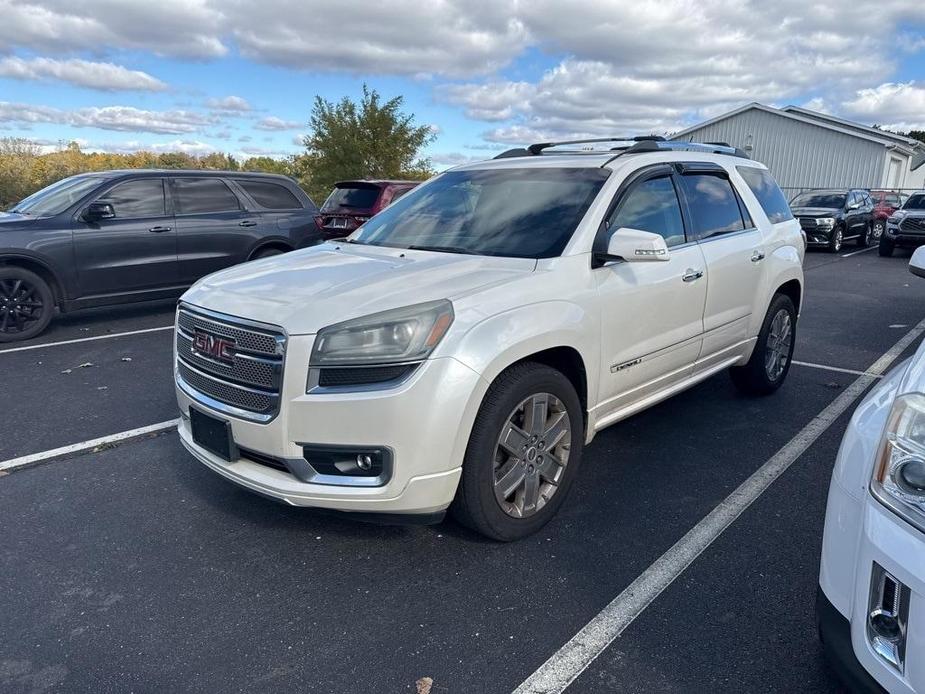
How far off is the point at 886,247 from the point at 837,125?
18.5 m

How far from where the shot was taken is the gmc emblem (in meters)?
3.12

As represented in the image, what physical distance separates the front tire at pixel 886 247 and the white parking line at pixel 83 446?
59.6 ft

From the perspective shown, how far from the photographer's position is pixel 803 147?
109ft

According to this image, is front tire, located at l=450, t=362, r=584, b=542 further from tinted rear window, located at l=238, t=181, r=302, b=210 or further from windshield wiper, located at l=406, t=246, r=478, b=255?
tinted rear window, located at l=238, t=181, r=302, b=210

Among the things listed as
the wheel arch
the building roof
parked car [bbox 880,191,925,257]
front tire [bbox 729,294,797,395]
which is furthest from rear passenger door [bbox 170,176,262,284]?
the building roof

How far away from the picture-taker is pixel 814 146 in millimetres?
33000

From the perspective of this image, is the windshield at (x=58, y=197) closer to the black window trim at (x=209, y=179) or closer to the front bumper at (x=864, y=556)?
the black window trim at (x=209, y=179)

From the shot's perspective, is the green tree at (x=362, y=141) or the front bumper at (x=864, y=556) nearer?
the front bumper at (x=864, y=556)

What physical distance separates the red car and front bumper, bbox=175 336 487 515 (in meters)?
19.9

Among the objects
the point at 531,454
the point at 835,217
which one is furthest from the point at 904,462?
the point at 835,217

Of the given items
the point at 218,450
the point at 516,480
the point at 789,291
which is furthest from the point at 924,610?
Result: the point at 789,291

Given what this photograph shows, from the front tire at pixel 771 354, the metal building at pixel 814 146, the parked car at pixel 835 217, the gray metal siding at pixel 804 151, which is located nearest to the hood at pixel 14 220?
the front tire at pixel 771 354

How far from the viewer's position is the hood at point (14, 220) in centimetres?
747

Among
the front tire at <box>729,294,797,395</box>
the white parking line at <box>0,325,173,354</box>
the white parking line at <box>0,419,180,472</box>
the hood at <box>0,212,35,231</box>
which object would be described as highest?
the hood at <box>0,212,35,231</box>
